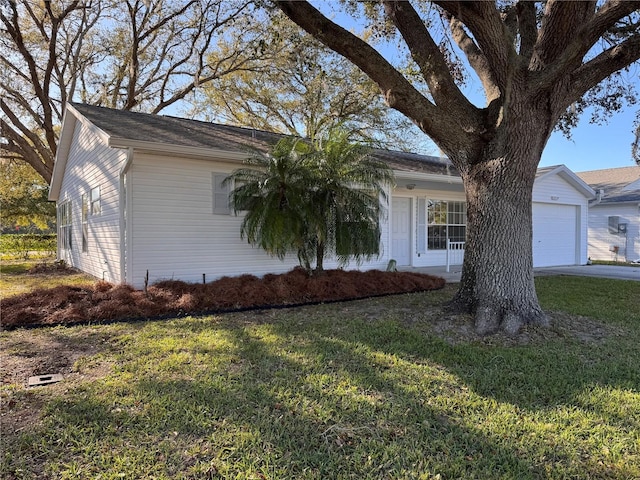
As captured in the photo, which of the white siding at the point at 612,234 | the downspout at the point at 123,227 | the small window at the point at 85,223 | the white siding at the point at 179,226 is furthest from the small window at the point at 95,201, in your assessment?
the white siding at the point at 612,234

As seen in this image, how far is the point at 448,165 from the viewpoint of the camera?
13.0m

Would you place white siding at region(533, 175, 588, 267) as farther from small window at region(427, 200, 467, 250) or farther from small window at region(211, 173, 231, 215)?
small window at region(211, 173, 231, 215)

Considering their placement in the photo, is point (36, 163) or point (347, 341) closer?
point (347, 341)

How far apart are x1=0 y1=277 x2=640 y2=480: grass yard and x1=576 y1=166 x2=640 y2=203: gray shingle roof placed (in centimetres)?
1638

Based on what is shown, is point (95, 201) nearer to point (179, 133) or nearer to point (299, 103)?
point (179, 133)

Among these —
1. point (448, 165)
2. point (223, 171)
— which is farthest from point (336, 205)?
point (448, 165)

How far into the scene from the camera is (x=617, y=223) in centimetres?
1880

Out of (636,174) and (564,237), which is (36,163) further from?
(636,174)

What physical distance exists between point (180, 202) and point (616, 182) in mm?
22816

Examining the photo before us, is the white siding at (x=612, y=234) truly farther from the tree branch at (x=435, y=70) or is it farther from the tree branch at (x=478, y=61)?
the tree branch at (x=435, y=70)

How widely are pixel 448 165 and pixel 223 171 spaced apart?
25.3 feet

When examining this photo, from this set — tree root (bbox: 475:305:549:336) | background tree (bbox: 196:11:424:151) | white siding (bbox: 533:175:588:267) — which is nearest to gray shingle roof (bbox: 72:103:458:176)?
white siding (bbox: 533:175:588:267)

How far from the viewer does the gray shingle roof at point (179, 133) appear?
25.6ft

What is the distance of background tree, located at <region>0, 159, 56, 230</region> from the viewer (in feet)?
65.1
